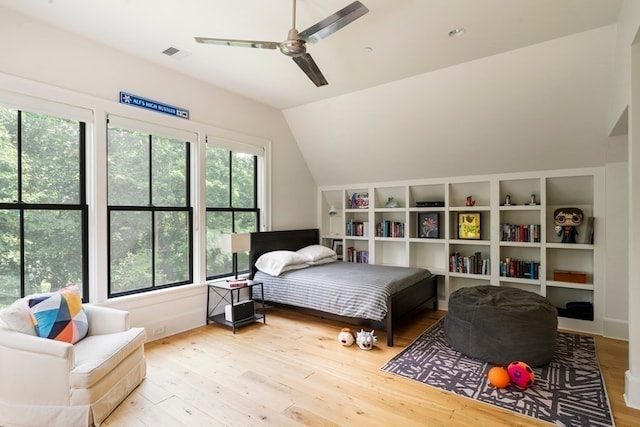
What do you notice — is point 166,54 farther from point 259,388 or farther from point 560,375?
point 560,375

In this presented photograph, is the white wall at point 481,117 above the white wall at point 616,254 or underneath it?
above

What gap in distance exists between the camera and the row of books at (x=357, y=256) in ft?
17.7

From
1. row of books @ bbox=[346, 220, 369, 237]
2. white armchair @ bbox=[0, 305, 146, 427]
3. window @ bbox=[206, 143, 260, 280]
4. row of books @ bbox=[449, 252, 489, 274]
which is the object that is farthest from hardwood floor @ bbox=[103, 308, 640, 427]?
row of books @ bbox=[346, 220, 369, 237]

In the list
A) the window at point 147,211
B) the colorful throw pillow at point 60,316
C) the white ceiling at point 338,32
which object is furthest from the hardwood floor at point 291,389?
the white ceiling at point 338,32

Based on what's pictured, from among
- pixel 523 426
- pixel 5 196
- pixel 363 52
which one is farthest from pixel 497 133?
pixel 5 196

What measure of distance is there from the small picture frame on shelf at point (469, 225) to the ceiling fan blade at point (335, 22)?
3302 mm

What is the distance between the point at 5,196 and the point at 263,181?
107 inches

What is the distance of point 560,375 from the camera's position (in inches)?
104

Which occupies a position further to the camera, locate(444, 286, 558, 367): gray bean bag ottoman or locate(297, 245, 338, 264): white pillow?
locate(297, 245, 338, 264): white pillow

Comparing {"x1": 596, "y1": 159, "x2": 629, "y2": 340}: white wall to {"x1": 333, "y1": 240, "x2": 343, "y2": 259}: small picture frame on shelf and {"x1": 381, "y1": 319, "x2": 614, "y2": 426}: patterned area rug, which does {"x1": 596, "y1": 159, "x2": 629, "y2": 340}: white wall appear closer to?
{"x1": 381, "y1": 319, "x2": 614, "y2": 426}: patterned area rug

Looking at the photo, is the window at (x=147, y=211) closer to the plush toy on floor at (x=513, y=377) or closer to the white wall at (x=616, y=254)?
the plush toy on floor at (x=513, y=377)

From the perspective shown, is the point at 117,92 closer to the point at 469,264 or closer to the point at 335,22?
the point at 335,22

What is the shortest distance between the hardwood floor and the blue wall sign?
2.40 metres

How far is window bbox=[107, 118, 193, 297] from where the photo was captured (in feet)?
10.6
